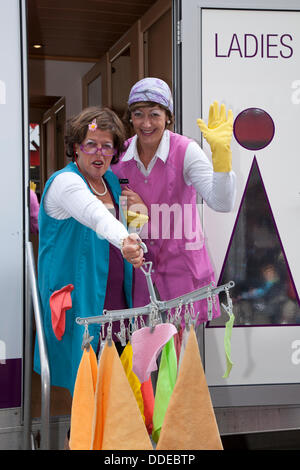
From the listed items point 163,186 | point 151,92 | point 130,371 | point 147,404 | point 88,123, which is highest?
point 151,92

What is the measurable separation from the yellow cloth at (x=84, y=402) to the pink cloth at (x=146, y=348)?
141mm

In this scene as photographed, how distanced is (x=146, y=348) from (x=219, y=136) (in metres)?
0.81

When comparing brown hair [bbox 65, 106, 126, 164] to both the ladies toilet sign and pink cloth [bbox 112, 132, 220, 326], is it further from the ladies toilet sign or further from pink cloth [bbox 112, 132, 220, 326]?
the ladies toilet sign

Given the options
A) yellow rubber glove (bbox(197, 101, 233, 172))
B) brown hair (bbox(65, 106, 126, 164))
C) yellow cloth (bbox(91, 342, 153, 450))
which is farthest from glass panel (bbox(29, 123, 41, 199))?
yellow cloth (bbox(91, 342, 153, 450))

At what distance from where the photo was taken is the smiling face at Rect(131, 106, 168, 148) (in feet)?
7.48

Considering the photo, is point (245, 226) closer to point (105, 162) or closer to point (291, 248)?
point (291, 248)

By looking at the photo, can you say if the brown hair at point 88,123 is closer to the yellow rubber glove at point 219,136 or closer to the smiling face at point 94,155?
the smiling face at point 94,155

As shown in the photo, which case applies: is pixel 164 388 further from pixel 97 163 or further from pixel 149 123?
pixel 149 123

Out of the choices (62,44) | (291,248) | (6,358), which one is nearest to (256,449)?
→ (291,248)

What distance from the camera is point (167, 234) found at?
240 centimetres

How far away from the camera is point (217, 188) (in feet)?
7.02

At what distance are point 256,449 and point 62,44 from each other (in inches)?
137

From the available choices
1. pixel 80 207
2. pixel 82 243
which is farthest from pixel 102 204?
pixel 82 243

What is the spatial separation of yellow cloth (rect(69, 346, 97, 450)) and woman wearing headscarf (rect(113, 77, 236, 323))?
0.82m
